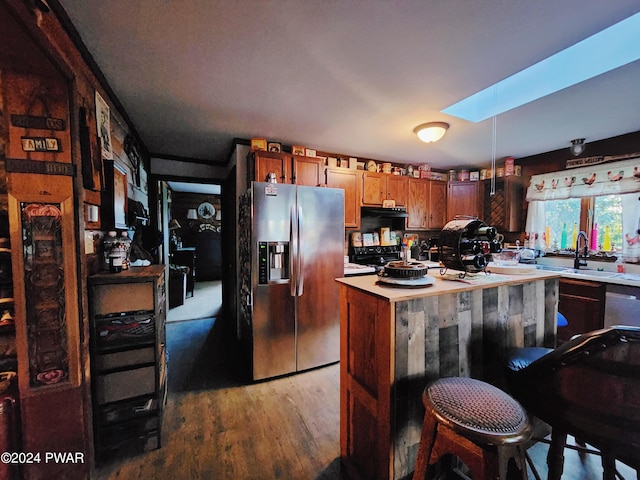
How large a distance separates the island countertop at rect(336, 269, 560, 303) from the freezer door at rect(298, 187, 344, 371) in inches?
43.5

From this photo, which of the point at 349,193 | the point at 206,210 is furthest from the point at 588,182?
the point at 206,210

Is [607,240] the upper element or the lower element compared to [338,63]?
lower

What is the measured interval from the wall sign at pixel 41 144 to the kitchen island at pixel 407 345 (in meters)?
1.64

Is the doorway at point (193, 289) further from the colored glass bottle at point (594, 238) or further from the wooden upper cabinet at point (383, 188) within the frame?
the colored glass bottle at point (594, 238)

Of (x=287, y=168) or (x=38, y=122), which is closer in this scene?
(x=38, y=122)

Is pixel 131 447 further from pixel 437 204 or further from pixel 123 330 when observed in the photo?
pixel 437 204

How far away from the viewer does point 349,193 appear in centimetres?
346

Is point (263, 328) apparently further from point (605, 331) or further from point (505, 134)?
point (505, 134)

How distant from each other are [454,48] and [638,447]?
192 cm

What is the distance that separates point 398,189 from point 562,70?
2115mm

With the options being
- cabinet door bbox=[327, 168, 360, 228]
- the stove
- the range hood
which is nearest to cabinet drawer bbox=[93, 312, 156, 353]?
cabinet door bbox=[327, 168, 360, 228]

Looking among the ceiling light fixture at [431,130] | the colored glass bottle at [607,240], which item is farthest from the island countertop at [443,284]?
the colored glass bottle at [607,240]

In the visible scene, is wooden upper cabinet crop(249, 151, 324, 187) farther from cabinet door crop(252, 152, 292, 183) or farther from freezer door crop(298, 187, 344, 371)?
freezer door crop(298, 187, 344, 371)

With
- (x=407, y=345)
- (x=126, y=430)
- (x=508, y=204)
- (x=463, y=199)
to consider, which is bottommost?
(x=126, y=430)
